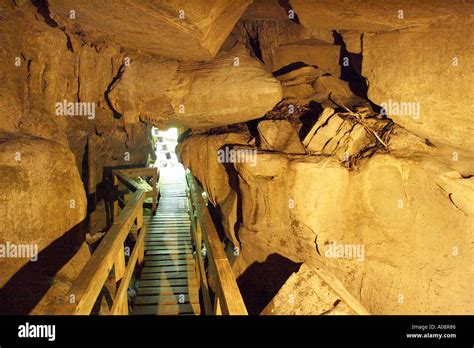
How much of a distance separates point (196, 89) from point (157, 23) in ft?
5.81

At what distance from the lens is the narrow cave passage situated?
4512mm

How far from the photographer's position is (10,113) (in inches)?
200

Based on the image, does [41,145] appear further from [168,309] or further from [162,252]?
[168,309]

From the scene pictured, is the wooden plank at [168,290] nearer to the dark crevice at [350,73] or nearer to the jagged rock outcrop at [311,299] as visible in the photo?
the jagged rock outcrop at [311,299]

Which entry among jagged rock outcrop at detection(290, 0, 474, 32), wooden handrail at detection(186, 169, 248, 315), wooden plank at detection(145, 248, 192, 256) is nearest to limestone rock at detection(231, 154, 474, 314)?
wooden handrail at detection(186, 169, 248, 315)

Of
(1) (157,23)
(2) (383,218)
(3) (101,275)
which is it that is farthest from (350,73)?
(3) (101,275)

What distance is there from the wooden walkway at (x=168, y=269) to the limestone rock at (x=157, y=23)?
379 cm

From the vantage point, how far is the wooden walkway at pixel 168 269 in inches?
183

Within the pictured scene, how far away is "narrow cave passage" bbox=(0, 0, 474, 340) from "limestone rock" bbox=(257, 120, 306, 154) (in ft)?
0.10

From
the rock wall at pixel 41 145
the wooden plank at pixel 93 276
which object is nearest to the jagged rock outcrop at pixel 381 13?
the rock wall at pixel 41 145

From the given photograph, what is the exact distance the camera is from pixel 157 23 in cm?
492

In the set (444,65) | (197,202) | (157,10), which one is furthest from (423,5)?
(197,202)
